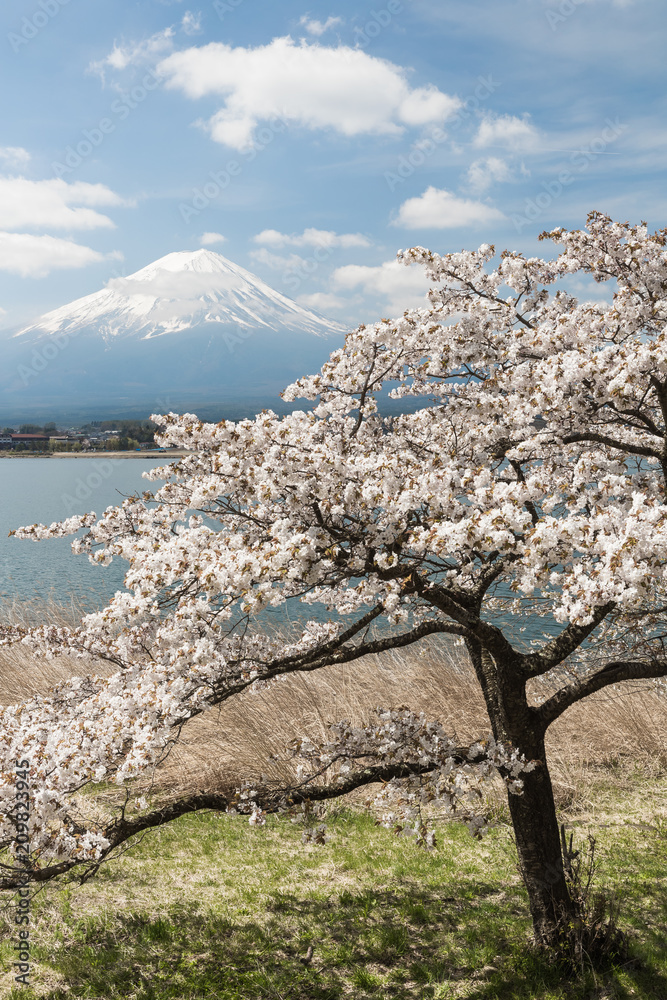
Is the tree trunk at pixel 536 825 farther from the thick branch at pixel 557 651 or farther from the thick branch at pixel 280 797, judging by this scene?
the thick branch at pixel 280 797

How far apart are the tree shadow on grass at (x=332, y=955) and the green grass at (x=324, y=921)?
1cm

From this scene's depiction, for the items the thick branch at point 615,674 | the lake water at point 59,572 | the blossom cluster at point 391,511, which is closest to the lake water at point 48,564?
the lake water at point 59,572

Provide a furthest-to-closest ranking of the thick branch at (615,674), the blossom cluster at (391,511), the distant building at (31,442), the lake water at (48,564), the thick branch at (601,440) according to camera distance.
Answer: the distant building at (31,442), the lake water at (48,564), the thick branch at (615,674), the thick branch at (601,440), the blossom cluster at (391,511)

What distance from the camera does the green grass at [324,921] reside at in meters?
4.89

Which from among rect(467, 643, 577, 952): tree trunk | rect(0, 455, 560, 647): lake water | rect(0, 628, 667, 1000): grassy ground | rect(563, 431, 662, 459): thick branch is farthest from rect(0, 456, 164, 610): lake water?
rect(563, 431, 662, 459): thick branch

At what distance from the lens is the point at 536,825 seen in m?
5.04

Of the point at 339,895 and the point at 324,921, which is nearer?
the point at 324,921

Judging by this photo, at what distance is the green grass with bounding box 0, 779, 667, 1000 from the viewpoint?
489 cm

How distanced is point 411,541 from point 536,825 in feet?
9.94

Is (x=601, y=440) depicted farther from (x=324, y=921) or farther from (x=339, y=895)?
(x=339, y=895)

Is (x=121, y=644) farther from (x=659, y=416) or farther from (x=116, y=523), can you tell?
(x=659, y=416)

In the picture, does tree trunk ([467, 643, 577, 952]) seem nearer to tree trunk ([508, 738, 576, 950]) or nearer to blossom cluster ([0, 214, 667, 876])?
tree trunk ([508, 738, 576, 950])

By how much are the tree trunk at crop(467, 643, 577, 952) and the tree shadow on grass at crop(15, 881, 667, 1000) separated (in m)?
0.35

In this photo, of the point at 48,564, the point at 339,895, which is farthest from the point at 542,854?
the point at 48,564
